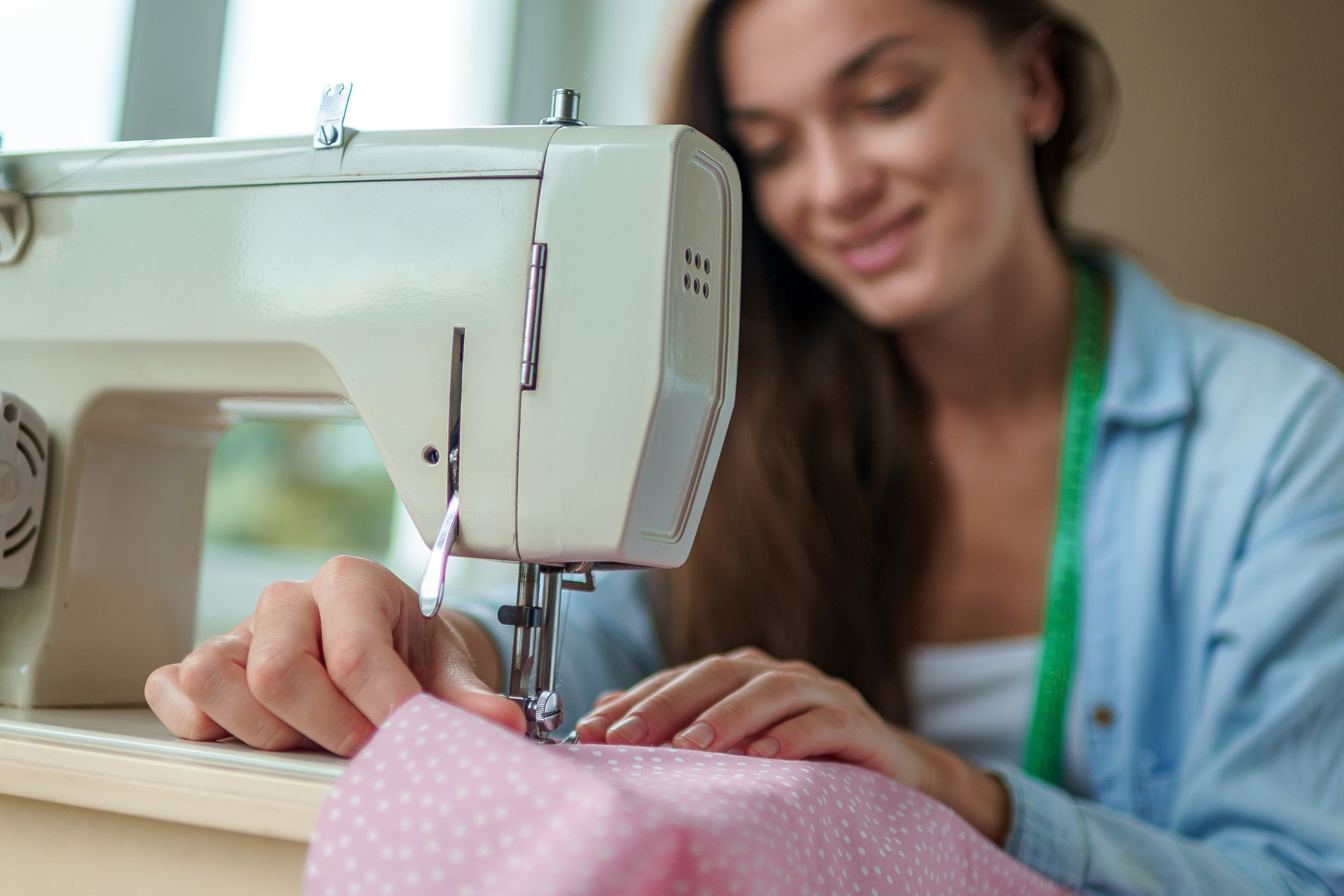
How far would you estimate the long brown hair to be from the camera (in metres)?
1.29

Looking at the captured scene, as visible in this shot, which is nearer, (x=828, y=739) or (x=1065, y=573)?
(x=828, y=739)

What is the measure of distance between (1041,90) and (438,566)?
3.89ft

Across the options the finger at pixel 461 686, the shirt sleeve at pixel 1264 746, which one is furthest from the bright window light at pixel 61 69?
the shirt sleeve at pixel 1264 746

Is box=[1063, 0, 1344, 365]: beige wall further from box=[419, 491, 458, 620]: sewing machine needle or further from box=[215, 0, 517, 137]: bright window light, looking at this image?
box=[419, 491, 458, 620]: sewing machine needle

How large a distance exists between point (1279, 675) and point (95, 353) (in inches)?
39.7

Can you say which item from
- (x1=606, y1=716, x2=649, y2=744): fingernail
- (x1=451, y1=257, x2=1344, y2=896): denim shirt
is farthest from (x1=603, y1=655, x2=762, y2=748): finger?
(x1=451, y1=257, x2=1344, y2=896): denim shirt

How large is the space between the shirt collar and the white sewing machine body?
757mm

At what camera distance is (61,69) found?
1074 mm

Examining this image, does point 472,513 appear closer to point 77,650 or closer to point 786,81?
point 77,650

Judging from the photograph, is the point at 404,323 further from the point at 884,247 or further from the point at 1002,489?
the point at 1002,489

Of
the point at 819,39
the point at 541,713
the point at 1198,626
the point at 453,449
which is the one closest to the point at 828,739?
the point at 541,713

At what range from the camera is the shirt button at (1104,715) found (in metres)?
1.16

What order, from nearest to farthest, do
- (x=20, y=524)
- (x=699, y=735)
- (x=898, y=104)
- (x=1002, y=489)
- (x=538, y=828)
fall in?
(x=538, y=828)
(x=699, y=735)
(x=20, y=524)
(x=898, y=104)
(x=1002, y=489)

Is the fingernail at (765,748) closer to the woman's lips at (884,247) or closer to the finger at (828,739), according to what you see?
the finger at (828,739)
